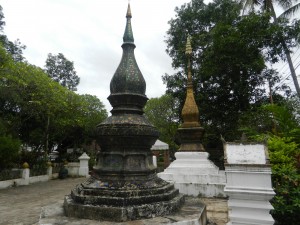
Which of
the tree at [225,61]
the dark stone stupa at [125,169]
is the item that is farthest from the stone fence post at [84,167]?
the dark stone stupa at [125,169]

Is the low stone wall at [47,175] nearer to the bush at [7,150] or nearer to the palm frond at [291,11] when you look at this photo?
the bush at [7,150]

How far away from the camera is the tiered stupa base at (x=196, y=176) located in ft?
21.5

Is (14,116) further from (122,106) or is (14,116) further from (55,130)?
(122,106)

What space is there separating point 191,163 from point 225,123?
7915 millimetres

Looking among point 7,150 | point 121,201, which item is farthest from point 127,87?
point 7,150

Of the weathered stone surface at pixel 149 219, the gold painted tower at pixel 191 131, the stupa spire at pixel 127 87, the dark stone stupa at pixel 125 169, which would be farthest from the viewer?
the gold painted tower at pixel 191 131

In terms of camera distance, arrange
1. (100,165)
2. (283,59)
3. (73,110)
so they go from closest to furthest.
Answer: (100,165) < (283,59) < (73,110)

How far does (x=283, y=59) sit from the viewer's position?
14.3 metres

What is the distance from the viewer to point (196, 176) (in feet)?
22.6

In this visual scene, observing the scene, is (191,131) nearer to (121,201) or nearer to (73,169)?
(121,201)

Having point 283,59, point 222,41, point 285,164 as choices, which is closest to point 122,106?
point 285,164

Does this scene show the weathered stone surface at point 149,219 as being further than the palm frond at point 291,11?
No

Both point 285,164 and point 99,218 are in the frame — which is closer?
point 99,218

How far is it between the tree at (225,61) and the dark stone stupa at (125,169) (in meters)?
11.0
